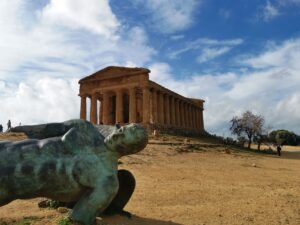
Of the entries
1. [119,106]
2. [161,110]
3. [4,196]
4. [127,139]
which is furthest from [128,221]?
[161,110]

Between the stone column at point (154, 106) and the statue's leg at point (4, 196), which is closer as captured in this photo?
the statue's leg at point (4, 196)

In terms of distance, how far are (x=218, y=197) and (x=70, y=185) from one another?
257 inches

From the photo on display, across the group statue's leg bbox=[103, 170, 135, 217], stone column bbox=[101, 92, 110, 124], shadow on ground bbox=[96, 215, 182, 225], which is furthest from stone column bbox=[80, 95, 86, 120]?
statue's leg bbox=[103, 170, 135, 217]

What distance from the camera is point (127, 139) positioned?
6.10 meters

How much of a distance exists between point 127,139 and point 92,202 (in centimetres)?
107

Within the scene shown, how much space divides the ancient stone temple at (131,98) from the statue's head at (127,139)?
4196 cm

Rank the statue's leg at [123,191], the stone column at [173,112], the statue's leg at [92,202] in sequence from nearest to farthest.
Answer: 1. the statue's leg at [92,202]
2. the statue's leg at [123,191]
3. the stone column at [173,112]

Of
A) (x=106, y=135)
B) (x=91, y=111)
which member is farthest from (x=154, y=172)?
(x=91, y=111)

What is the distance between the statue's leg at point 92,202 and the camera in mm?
5742

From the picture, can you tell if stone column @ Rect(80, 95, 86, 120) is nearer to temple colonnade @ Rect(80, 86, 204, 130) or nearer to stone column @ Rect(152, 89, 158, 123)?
temple colonnade @ Rect(80, 86, 204, 130)

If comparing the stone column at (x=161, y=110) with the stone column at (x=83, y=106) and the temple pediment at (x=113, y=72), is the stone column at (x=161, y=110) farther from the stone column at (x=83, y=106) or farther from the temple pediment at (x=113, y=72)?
the stone column at (x=83, y=106)

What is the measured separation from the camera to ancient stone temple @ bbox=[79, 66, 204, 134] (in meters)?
50.3

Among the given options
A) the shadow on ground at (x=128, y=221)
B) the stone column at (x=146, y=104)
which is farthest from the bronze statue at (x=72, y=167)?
the stone column at (x=146, y=104)

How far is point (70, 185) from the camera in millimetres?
5789
